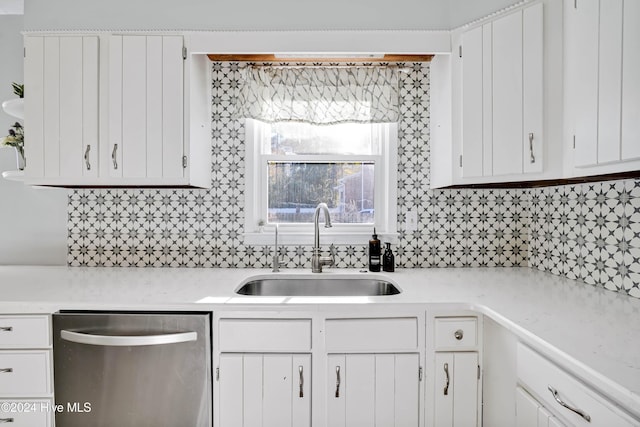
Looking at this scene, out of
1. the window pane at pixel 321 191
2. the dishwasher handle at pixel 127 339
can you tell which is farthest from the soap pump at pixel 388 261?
the dishwasher handle at pixel 127 339

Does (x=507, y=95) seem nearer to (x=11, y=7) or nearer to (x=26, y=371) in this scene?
(x=26, y=371)

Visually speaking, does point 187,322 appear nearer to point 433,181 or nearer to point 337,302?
point 337,302

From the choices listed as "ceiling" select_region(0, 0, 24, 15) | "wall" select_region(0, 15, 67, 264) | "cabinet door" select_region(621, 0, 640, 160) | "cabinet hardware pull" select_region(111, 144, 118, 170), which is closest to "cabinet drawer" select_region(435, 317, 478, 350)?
"cabinet door" select_region(621, 0, 640, 160)

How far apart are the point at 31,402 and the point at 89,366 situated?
11.8 inches

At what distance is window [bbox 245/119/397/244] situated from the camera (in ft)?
7.24

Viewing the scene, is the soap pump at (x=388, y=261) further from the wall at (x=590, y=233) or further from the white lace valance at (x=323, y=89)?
the wall at (x=590, y=233)

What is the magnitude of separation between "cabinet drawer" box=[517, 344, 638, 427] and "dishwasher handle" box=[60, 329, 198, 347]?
4.07ft

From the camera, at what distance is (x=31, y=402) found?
144cm

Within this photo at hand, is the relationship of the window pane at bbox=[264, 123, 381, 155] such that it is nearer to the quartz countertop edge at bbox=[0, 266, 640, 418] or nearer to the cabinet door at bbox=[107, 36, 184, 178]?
the cabinet door at bbox=[107, 36, 184, 178]

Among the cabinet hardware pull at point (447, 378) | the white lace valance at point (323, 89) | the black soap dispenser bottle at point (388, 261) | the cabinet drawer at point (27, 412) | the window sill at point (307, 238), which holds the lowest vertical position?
the cabinet drawer at point (27, 412)

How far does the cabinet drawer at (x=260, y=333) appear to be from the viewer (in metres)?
1.43

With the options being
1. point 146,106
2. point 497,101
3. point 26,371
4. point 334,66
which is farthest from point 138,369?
point 497,101

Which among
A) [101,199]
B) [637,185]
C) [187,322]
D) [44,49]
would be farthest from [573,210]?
[44,49]

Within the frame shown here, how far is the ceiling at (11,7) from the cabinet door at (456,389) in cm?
313
